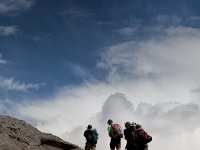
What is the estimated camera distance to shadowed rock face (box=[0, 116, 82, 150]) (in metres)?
34.6

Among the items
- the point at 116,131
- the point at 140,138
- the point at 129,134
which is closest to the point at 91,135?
the point at 116,131

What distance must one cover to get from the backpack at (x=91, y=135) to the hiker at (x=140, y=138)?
9.12 m

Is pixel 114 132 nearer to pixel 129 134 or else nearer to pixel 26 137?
pixel 129 134

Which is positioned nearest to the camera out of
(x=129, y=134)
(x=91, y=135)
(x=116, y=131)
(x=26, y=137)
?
(x=129, y=134)

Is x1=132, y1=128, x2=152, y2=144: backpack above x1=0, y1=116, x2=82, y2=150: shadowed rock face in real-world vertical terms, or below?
below

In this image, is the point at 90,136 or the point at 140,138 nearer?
the point at 140,138

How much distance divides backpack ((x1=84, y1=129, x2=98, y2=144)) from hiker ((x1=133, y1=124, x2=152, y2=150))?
359 inches

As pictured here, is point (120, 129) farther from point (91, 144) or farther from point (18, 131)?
point (18, 131)

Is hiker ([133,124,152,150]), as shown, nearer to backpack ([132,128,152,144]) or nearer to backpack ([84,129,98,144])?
backpack ([132,128,152,144])

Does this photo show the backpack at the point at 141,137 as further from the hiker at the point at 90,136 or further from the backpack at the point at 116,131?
the hiker at the point at 90,136

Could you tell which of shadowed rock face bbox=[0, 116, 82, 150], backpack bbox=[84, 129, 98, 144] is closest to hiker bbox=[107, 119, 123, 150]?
backpack bbox=[84, 129, 98, 144]

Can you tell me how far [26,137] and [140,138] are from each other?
43.1 ft

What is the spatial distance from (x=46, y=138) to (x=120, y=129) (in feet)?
26.2

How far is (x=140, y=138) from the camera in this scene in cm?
2648
